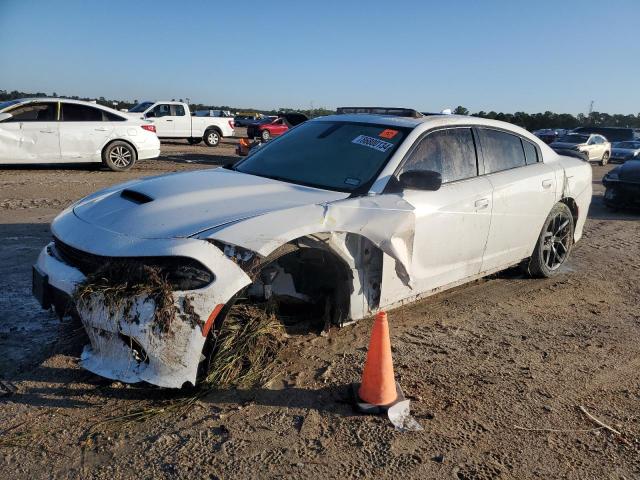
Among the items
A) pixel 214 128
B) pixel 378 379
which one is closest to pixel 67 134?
pixel 378 379

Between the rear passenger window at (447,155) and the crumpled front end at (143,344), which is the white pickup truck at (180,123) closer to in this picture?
the rear passenger window at (447,155)

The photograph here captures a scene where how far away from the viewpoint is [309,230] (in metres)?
3.27

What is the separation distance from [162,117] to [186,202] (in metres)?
19.2

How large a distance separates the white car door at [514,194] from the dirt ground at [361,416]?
57cm

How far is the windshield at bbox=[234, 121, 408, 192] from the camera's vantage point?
13.1 feet

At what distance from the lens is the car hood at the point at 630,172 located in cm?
1055

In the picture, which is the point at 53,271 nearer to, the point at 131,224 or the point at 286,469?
the point at 131,224

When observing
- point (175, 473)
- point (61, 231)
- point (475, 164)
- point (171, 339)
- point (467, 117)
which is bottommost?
point (175, 473)

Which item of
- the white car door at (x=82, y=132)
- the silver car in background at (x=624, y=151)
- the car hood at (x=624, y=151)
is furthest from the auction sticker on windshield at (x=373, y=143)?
the car hood at (x=624, y=151)

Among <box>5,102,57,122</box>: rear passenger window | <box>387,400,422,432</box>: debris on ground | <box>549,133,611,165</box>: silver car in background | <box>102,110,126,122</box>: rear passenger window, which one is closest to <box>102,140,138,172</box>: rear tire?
<box>102,110,126,122</box>: rear passenger window

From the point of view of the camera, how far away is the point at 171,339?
2.87m

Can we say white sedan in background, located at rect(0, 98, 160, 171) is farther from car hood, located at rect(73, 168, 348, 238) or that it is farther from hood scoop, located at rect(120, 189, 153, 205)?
hood scoop, located at rect(120, 189, 153, 205)

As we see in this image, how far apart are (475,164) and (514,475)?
9.02 feet

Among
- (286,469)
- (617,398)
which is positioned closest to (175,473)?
(286,469)
